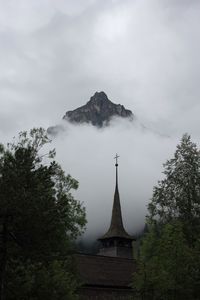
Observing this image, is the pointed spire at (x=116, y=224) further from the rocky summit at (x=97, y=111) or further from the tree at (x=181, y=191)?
the rocky summit at (x=97, y=111)

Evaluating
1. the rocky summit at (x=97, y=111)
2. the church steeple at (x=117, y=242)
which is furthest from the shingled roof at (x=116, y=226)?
the rocky summit at (x=97, y=111)

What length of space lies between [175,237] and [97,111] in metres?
157

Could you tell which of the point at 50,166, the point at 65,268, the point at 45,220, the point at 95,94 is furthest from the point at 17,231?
the point at 95,94

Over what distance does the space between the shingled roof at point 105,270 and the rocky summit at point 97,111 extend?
128m

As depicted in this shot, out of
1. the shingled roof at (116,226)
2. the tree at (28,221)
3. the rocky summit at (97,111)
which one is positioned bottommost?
the tree at (28,221)

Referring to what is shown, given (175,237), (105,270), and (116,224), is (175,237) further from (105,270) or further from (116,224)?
(116,224)

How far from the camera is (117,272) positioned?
54312 mm

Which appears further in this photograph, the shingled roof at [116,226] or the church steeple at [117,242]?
the shingled roof at [116,226]

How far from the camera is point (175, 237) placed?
30.6 metres

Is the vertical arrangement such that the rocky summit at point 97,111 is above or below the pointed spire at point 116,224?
above

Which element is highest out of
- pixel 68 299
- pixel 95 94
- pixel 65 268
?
pixel 95 94

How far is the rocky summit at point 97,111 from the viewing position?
184000 millimetres

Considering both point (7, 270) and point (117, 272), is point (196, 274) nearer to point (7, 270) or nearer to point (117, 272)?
point (7, 270)

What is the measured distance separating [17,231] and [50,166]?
3.89 metres
